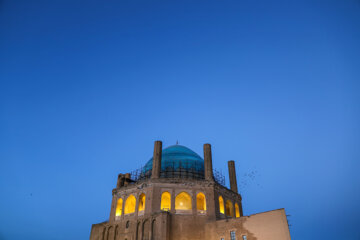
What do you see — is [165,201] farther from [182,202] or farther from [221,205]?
[221,205]

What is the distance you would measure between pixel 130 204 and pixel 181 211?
776 centimetres

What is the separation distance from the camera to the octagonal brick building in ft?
89.7

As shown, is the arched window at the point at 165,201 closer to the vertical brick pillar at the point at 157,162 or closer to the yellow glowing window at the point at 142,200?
the yellow glowing window at the point at 142,200

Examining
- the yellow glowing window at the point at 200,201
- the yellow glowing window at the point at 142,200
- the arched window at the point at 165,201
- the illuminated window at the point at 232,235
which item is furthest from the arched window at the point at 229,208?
the yellow glowing window at the point at 142,200

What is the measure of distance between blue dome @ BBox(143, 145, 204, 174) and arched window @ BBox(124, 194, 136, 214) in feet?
16.4

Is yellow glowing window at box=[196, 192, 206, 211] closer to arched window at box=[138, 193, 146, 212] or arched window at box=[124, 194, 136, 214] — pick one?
arched window at box=[138, 193, 146, 212]

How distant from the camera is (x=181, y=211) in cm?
3247

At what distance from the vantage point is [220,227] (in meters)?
29.6

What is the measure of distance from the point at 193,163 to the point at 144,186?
28.9ft

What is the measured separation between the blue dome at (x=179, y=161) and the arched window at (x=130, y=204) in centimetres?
500

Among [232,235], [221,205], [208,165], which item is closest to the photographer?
[232,235]

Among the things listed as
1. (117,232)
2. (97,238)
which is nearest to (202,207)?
(117,232)

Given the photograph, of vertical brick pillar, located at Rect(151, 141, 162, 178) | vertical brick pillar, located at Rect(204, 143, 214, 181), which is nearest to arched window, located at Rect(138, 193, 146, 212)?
vertical brick pillar, located at Rect(151, 141, 162, 178)

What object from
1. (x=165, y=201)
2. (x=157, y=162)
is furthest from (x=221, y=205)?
(x=157, y=162)
